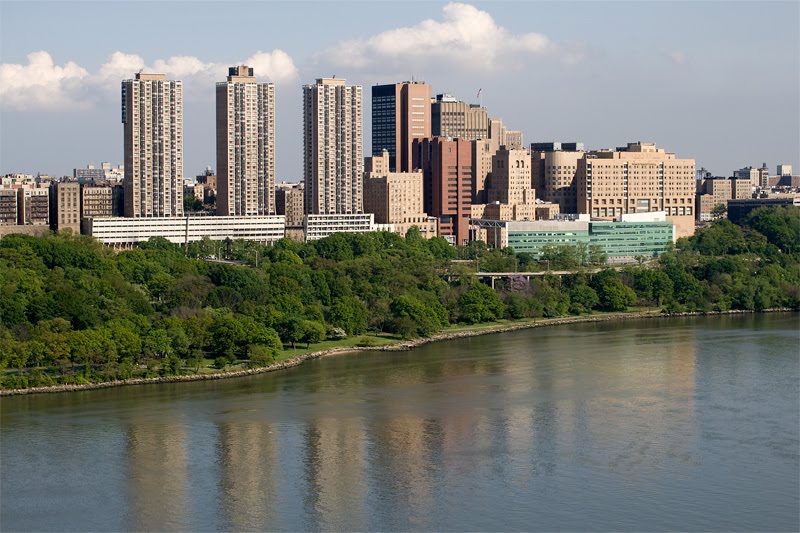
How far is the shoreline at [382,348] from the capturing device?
1731cm

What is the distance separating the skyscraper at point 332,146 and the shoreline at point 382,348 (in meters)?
12.0

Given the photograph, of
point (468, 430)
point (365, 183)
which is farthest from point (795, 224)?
point (468, 430)

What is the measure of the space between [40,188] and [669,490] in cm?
2699

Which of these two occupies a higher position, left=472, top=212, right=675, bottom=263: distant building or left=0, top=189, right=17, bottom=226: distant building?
left=0, top=189, right=17, bottom=226: distant building

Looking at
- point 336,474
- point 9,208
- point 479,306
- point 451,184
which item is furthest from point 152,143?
point 336,474

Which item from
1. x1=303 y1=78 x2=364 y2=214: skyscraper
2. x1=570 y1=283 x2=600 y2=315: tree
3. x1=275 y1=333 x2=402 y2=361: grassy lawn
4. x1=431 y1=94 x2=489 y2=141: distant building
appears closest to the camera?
x1=275 y1=333 x2=402 y2=361: grassy lawn

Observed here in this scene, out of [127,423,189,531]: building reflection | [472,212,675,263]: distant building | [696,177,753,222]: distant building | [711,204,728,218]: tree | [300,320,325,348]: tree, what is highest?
[696,177,753,222]: distant building

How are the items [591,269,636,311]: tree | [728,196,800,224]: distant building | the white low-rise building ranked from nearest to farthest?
[591,269,636,311]: tree
the white low-rise building
[728,196,800,224]: distant building

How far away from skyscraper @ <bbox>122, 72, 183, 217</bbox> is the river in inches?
616

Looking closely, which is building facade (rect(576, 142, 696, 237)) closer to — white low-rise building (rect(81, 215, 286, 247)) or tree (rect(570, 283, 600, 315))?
white low-rise building (rect(81, 215, 286, 247))

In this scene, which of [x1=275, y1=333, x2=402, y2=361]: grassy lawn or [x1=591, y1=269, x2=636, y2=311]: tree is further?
[x1=591, y1=269, x2=636, y2=311]: tree

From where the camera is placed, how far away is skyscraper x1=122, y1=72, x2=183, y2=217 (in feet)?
111

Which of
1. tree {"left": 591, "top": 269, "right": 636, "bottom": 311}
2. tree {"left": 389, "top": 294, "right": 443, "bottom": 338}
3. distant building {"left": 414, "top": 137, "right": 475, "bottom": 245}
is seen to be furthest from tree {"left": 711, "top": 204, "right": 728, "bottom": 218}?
tree {"left": 389, "top": 294, "right": 443, "bottom": 338}

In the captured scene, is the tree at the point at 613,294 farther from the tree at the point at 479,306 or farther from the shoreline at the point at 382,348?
the tree at the point at 479,306
